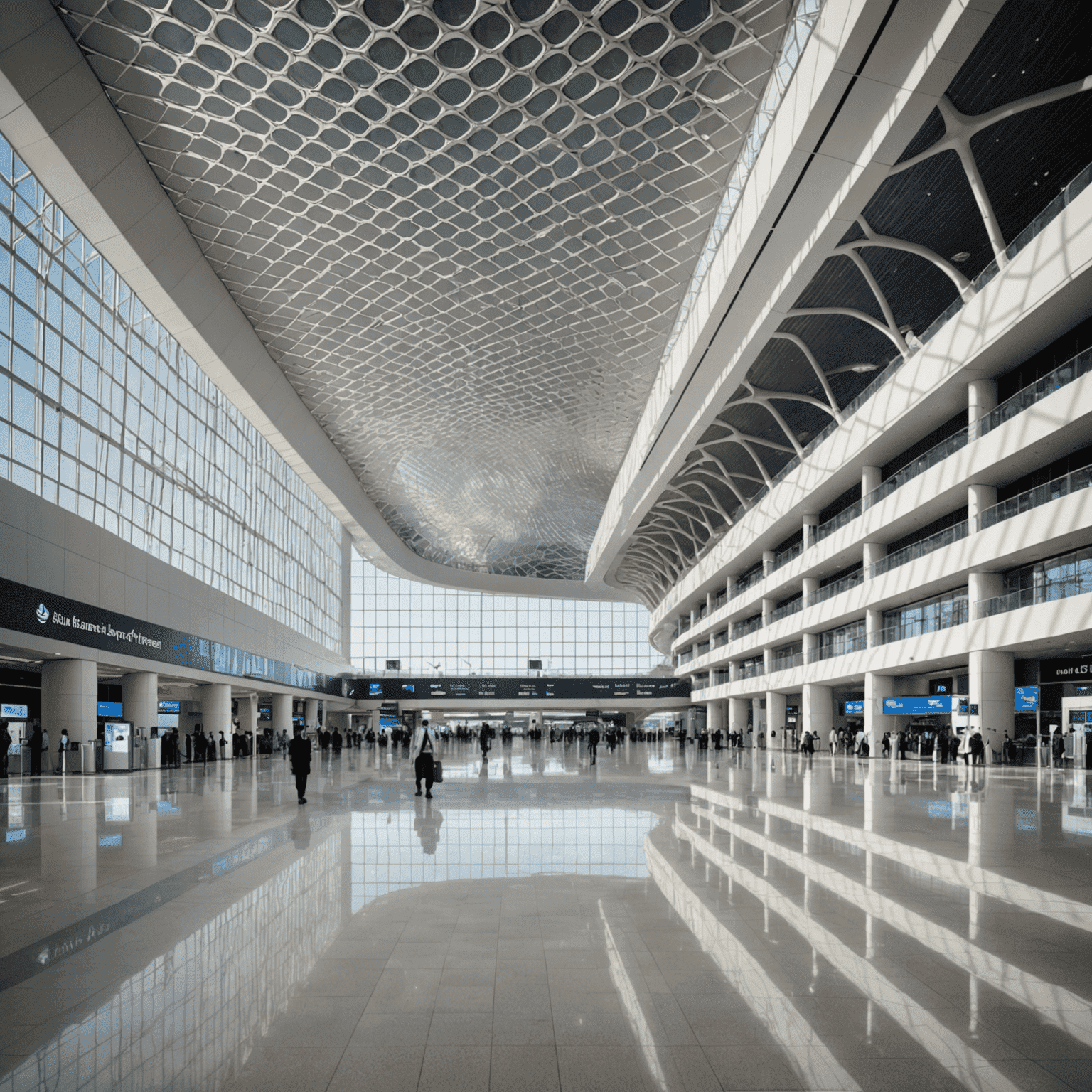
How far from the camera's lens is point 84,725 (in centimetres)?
2609

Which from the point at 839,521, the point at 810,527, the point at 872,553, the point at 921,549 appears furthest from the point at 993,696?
the point at 810,527

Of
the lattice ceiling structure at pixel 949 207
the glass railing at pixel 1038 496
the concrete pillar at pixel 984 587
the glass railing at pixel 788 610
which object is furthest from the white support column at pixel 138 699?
the glass railing at pixel 788 610

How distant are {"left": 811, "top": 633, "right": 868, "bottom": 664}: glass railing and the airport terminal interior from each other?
29 centimetres

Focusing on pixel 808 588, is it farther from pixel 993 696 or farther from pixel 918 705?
pixel 993 696

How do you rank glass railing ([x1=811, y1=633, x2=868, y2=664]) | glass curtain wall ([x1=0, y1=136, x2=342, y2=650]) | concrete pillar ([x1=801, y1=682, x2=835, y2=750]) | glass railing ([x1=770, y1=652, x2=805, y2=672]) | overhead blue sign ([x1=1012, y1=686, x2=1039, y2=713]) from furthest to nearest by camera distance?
1. glass railing ([x1=770, y1=652, x2=805, y2=672])
2. concrete pillar ([x1=801, y1=682, x2=835, y2=750])
3. glass railing ([x1=811, y1=633, x2=868, y2=664])
4. overhead blue sign ([x1=1012, y1=686, x2=1039, y2=713])
5. glass curtain wall ([x1=0, y1=136, x2=342, y2=650])

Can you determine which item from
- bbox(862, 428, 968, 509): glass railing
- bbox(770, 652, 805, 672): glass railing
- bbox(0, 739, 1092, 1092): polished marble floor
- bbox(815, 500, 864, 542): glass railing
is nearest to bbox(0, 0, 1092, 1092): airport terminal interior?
bbox(0, 739, 1092, 1092): polished marble floor

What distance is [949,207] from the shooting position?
2281 cm

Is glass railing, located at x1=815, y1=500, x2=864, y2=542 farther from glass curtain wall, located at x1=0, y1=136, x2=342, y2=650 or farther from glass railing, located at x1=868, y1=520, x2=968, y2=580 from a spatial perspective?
glass curtain wall, located at x1=0, y1=136, x2=342, y2=650

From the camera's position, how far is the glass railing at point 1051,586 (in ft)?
74.3

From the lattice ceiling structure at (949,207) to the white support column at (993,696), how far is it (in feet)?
28.9

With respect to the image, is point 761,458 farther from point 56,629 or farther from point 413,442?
point 56,629

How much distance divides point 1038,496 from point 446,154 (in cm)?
1612

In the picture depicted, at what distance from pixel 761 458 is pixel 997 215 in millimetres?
20484

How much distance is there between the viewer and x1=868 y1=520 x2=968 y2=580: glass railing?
27703 mm
